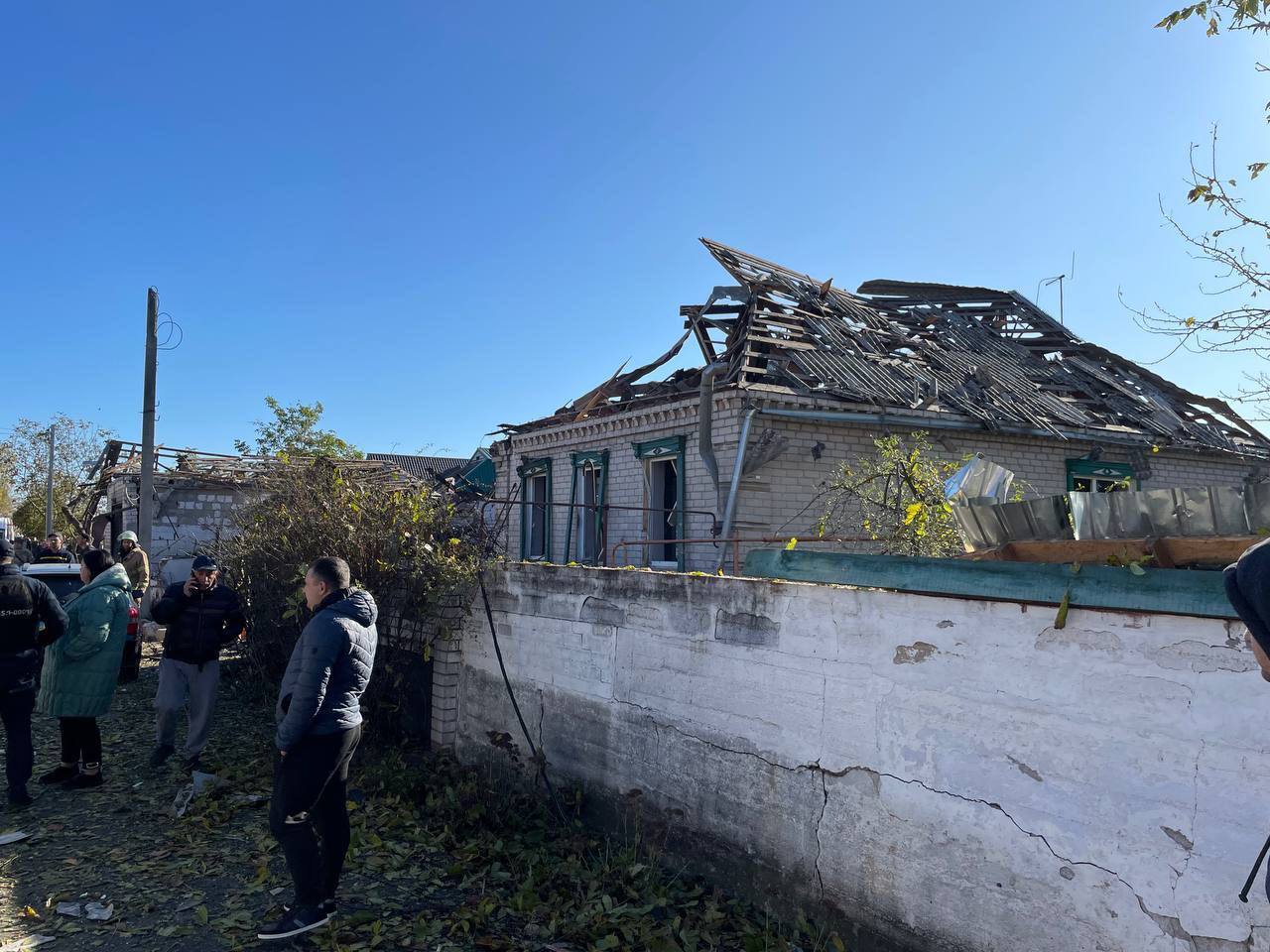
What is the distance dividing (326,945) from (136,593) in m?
8.12

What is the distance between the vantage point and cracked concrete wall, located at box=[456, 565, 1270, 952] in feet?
9.54

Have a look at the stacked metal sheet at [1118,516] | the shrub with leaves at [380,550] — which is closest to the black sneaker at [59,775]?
the shrub with leaves at [380,550]

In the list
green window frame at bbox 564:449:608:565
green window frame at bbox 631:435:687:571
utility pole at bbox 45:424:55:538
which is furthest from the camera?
utility pole at bbox 45:424:55:538

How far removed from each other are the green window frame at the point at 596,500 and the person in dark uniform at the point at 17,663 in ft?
27.4

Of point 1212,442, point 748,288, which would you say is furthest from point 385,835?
point 1212,442

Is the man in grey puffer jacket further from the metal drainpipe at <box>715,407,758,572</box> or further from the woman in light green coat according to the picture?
the metal drainpipe at <box>715,407,758,572</box>

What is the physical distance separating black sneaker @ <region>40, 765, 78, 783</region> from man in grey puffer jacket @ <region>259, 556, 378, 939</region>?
3.04 metres

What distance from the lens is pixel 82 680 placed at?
6.04m

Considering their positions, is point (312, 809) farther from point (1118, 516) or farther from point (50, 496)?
point (50, 496)

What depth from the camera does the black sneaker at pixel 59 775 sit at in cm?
605

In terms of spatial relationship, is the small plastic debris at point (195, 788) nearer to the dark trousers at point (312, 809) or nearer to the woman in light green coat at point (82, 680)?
the woman in light green coat at point (82, 680)

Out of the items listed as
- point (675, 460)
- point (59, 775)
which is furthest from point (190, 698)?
point (675, 460)

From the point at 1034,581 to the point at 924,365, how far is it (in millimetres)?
10806

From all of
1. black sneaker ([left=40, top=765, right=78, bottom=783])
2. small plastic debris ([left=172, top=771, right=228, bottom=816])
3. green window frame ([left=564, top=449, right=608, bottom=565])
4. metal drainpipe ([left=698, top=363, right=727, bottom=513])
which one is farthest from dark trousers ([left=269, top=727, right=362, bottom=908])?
green window frame ([left=564, top=449, right=608, bottom=565])
